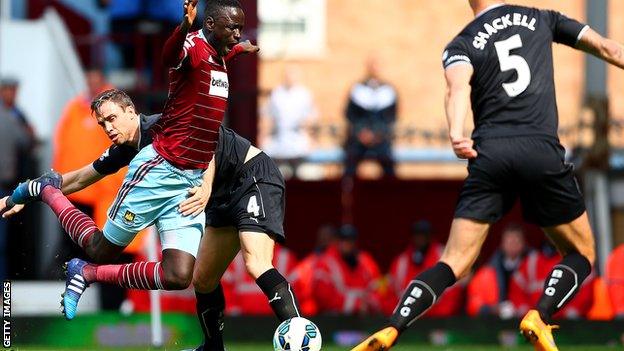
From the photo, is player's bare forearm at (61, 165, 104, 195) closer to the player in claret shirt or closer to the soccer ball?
the player in claret shirt

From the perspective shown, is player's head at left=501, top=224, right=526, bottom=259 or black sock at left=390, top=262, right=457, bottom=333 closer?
black sock at left=390, top=262, right=457, bottom=333

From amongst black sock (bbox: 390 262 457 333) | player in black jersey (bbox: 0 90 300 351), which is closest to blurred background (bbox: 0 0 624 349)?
player in black jersey (bbox: 0 90 300 351)

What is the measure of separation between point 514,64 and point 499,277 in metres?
6.85

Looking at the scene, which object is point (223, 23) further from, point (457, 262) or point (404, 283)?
point (404, 283)

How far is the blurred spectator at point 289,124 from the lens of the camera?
1741cm

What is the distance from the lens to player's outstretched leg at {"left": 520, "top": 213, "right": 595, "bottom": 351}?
8.15 metres

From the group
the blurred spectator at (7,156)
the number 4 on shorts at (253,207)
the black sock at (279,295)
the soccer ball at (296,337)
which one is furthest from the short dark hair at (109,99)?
the blurred spectator at (7,156)

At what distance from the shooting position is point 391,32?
97.7 ft

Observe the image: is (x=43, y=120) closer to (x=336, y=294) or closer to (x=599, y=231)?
(x=336, y=294)

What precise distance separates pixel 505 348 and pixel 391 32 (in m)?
17.4

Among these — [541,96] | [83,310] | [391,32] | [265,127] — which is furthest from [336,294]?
[391,32]

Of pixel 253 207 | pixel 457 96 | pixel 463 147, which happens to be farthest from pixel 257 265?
pixel 457 96

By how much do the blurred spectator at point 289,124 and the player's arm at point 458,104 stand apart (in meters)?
8.85

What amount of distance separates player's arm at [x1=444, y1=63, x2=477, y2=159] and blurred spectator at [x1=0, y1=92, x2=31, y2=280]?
25.8 feet
